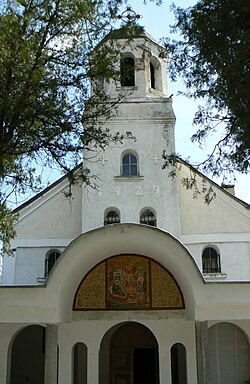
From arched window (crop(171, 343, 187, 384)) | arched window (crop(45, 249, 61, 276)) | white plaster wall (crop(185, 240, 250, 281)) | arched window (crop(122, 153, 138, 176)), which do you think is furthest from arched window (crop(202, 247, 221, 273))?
arched window (crop(45, 249, 61, 276))

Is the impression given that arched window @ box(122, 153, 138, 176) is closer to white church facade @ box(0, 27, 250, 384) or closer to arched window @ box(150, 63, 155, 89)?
white church facade @ box(0, 27, 250, 384)

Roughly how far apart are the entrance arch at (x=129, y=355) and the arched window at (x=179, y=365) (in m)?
0.83

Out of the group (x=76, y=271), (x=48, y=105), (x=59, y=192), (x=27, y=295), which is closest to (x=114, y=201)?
(x=59, y=192)

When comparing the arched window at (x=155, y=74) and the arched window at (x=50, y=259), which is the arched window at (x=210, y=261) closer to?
the arched window at (x=50, y=259)

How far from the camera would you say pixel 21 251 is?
18.2 m

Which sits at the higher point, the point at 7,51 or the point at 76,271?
the point at 7,51

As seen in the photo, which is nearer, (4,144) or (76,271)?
(4,144)

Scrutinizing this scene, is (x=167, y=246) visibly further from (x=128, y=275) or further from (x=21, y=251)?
(x=21, y=251)

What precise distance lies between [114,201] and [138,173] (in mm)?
1379

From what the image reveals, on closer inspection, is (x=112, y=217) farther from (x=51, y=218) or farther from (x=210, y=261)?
(x=210, y=261)

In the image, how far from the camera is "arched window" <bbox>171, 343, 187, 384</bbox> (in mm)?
16422

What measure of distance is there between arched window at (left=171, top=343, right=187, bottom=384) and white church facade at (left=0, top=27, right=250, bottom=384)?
0.03m

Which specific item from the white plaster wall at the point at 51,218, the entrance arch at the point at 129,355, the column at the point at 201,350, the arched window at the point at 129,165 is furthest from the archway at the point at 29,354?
the column at the point at 201,350

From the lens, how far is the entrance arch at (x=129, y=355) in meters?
17.0
